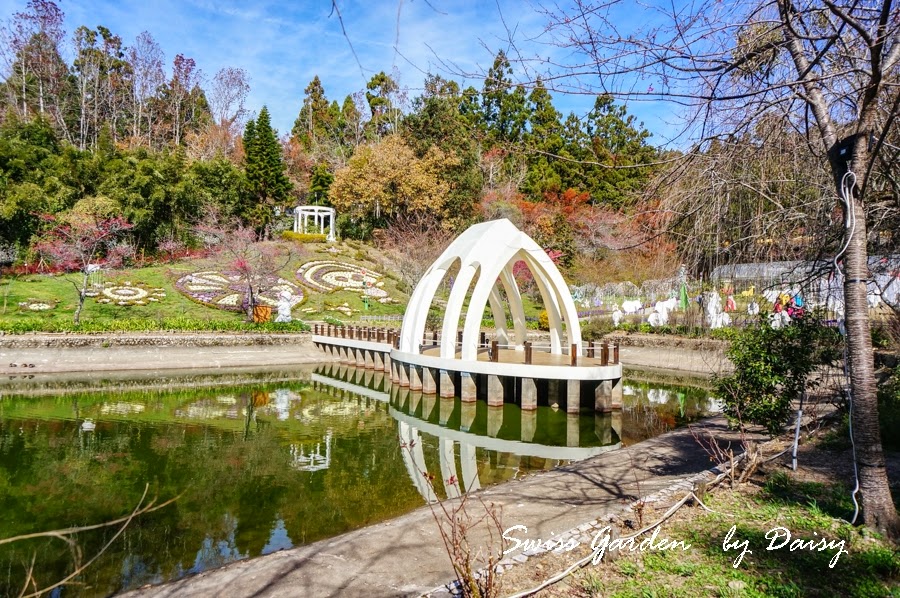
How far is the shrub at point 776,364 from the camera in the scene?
25.5 feet

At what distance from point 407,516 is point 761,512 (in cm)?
381

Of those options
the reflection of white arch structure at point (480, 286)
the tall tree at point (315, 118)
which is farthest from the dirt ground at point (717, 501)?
the tall tree at point (315, 118)

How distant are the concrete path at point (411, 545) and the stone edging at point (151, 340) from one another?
18154mm

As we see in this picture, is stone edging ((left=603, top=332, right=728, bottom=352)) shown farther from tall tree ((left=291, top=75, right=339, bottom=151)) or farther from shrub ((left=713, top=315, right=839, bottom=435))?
tall tree ((left=291, top=75, right=339, bottom=151))

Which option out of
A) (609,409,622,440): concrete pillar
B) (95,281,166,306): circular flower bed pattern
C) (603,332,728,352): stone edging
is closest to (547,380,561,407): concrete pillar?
(609,409,622,440): concrete pillar

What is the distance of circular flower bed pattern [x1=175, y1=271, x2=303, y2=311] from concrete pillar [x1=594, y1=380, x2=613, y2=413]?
1932 centimetres

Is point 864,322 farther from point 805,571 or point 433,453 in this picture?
point 433,453

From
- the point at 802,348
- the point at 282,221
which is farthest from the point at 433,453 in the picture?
the point at 282,221

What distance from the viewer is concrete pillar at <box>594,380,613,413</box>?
14422 millimetres

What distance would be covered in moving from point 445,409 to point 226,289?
842 inches

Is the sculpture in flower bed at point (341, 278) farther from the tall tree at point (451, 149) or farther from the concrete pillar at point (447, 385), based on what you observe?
the concrete pillar at point (447, 385)

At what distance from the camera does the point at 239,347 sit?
77.2ft

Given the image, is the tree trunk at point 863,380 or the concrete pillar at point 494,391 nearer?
the tree trunk at point 863,380

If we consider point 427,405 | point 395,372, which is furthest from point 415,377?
point 395,372
